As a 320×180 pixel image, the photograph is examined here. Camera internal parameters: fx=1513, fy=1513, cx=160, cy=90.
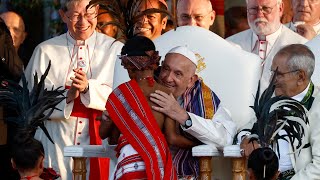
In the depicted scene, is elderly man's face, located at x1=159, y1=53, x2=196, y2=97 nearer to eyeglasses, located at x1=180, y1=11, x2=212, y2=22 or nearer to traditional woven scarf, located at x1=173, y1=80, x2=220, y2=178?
traditional woven scarf, located at x1=173, y1=80, x2=220, y2=178

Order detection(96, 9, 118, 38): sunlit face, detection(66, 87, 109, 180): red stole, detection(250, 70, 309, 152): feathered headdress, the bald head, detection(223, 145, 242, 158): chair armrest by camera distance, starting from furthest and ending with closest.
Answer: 1. the bald head
2. detection(96, 9, 118, 38): sunlit face
3. detection(66, 87, 109, 180): red stole
4. detection(223, 145, 242, 158): chair armrest
5. detection(250, 70, 309, 152): feathered headdress

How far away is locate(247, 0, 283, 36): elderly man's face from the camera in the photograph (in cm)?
1241

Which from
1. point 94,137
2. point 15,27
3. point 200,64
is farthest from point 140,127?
point 15,27

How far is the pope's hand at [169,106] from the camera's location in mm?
9922

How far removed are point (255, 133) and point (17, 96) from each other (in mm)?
1611

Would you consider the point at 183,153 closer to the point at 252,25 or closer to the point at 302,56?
the point at 302,56

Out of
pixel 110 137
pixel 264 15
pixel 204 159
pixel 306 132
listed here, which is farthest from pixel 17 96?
pixel 264 15

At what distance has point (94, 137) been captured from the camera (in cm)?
1237

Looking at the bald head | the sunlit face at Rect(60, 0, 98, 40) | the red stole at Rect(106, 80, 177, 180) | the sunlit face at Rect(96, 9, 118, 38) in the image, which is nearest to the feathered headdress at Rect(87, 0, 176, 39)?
the red stole at Rect(106, 80, 177, 180)

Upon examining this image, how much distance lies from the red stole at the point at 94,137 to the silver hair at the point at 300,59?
2476mm

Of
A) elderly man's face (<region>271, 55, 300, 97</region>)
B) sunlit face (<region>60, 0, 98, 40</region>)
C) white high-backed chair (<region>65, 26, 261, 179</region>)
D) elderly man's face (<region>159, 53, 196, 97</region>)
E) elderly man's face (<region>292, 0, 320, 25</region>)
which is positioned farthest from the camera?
elderly man's face (<region>292, 0, 320, 25</region>)

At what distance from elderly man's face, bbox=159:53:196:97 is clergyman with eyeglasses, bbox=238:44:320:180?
0.54 m

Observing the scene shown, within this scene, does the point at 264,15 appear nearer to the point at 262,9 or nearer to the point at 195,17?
the point at 262,9

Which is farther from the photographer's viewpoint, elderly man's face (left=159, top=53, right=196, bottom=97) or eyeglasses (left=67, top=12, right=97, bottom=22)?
eyeglasses (left=67, top=12, right=97, bottom=22)
